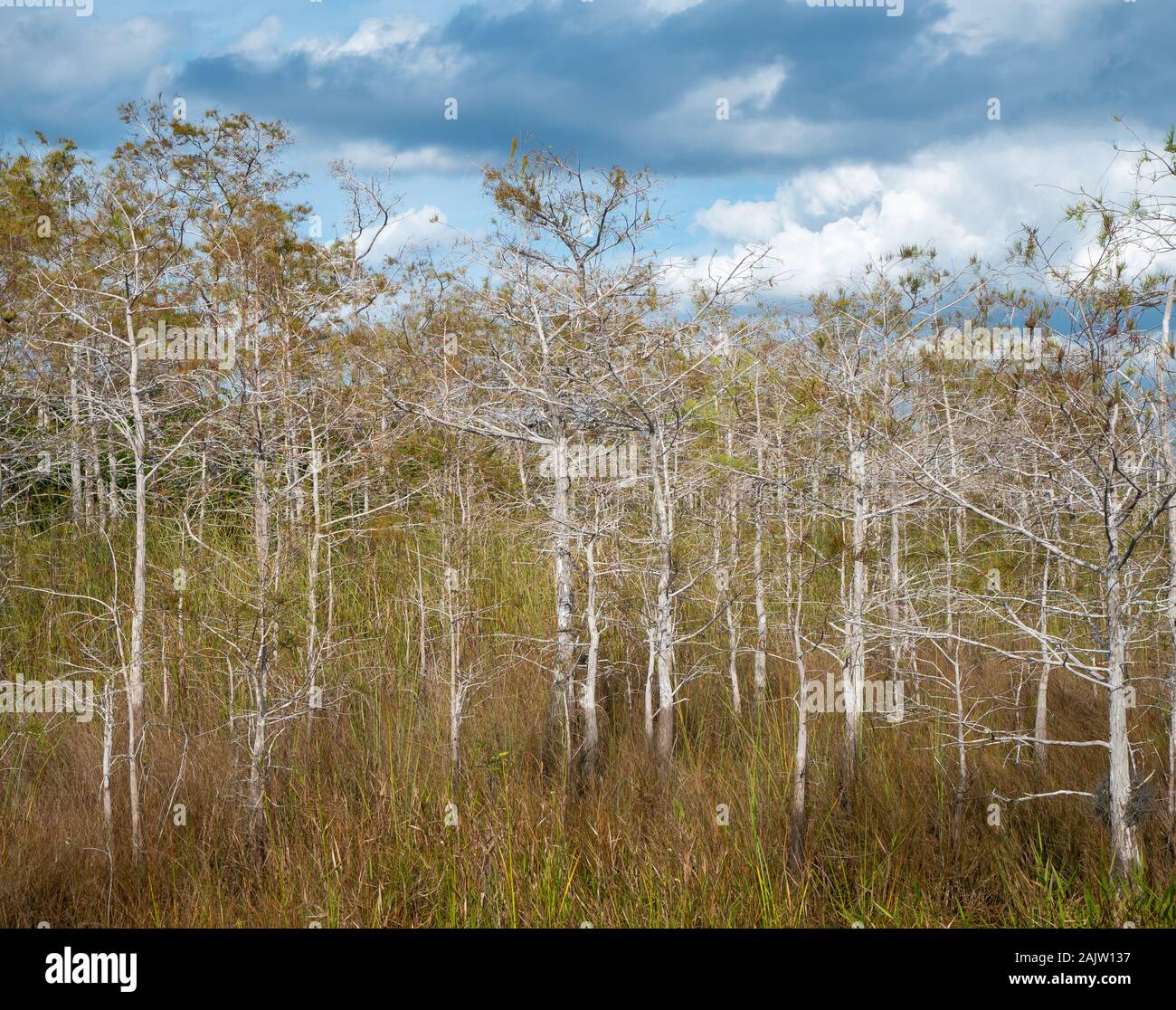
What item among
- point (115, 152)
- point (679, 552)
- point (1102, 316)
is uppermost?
point (115, 152)

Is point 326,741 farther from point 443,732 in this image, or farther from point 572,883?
point 572,883

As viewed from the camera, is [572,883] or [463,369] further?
[463,369]

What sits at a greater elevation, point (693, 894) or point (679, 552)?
point (679, 552)

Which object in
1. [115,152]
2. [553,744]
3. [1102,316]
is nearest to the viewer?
[1102,316]

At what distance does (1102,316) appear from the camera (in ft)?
18.5

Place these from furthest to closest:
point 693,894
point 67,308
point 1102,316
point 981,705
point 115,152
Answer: point 115,152 < point 981,705 < point 67,308 < point 693,894 < point 1102,316

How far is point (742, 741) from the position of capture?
9.78 metres

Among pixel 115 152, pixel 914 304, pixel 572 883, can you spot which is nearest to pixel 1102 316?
pixel 914 304

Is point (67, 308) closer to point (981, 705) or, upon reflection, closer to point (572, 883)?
point (572, 883)

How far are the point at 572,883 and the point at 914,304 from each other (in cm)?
561

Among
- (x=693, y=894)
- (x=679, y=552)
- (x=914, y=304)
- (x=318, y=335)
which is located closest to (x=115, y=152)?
(x=318, y=335)

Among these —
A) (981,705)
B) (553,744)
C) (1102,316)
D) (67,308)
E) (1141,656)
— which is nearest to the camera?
(1102,316)

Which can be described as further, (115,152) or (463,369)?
(115,152)

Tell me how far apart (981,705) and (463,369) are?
24.4ft
